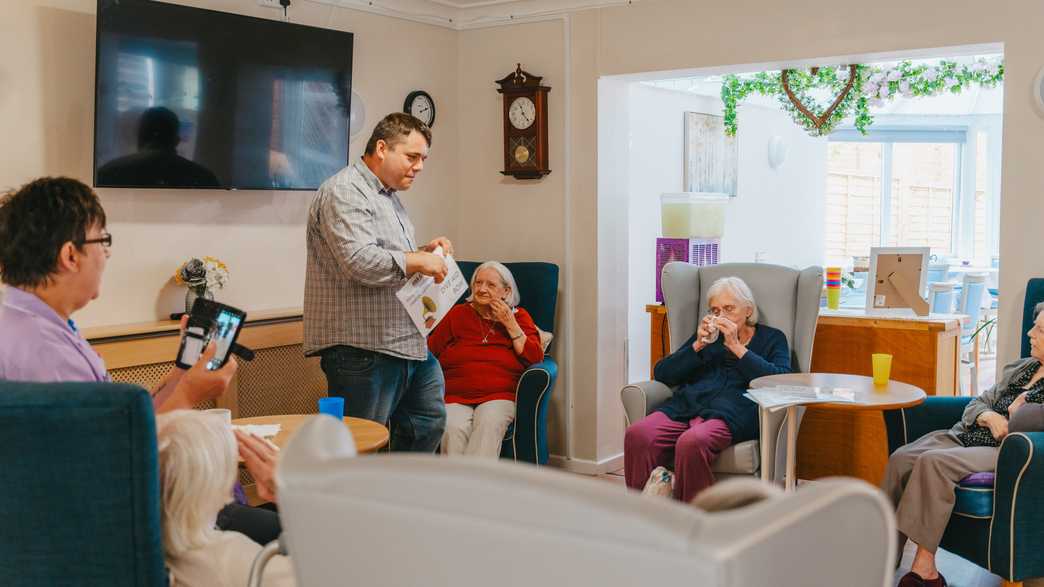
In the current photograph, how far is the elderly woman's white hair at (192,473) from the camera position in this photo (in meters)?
1.67

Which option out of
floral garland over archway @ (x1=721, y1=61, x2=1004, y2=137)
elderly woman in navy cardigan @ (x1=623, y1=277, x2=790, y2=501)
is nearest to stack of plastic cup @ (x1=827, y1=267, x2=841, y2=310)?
elderly woman in navy cardigan @ (x1=623, y1=277, x2=790, y2=501)

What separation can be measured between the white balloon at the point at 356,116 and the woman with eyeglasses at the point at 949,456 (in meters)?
2.71

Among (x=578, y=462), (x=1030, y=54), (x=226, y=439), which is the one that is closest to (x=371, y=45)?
(x=578, y=462)

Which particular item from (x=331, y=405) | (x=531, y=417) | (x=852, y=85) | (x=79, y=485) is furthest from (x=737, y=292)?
(x=79, y=485)

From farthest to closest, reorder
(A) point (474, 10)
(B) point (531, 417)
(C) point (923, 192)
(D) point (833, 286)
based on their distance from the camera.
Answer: (C) point (923, 192)
(A) point (474, 10)
(D) point (833, 286)
(B) point (531, 417)

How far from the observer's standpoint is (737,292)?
4047 mm

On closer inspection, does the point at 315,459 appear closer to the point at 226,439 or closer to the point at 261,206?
the point at 226,439

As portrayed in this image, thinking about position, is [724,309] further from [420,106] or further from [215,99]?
[215,99]

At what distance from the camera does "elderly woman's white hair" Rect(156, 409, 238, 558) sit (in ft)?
5.49

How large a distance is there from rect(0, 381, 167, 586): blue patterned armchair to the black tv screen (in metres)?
2.25

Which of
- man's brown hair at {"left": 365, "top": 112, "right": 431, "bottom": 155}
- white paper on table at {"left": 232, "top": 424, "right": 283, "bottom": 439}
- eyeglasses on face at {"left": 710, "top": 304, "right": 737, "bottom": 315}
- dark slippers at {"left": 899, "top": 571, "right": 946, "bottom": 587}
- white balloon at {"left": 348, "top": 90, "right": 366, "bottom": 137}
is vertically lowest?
dark slippers at {"left": 899, "top": 571, "right": 946, "bottom": 587}

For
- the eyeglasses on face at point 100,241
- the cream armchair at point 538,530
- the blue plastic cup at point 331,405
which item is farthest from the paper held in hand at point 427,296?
the cream armchair at point 538,530

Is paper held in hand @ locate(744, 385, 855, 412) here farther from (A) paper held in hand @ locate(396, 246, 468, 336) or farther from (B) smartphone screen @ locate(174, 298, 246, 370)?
(B) smartphone screen @ locate(174, 298, 246, 370)

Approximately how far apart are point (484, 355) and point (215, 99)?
59.2 inches
